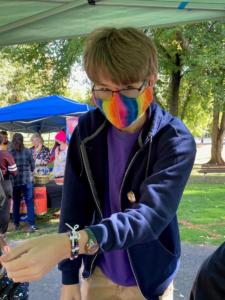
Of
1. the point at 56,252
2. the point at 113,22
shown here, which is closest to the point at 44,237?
the point at 56,252

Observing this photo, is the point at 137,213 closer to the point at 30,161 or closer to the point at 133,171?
the point at 133,171

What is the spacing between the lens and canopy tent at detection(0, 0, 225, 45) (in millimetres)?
3146

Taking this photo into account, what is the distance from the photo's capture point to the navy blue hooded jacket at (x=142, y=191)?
1297 mm

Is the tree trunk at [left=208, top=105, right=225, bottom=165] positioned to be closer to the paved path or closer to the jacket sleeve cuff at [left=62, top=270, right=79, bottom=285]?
the paved path

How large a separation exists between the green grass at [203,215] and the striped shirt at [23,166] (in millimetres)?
2912

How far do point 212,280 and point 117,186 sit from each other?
726mm

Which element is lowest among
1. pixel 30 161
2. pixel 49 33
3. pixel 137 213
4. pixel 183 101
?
pixel 183 101

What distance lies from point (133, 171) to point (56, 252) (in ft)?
1.83

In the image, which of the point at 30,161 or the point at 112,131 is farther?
the point at 30,161

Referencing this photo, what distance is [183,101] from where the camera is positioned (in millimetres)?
23250

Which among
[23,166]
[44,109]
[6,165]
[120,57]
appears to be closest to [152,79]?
[120,57]

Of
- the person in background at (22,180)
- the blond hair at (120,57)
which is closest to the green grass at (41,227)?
the person in background at (22,180)

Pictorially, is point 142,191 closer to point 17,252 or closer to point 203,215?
point 17,252

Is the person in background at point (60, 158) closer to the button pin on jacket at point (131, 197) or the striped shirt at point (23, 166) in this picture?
the striped shirt at point (23, 166)
